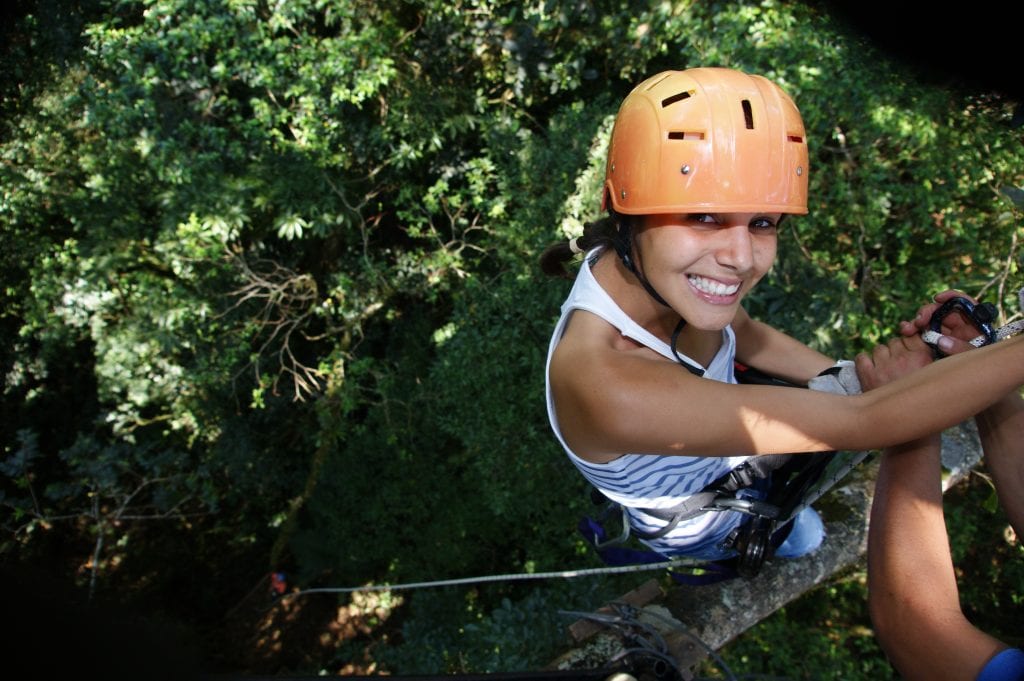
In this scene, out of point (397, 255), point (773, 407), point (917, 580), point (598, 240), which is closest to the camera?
point (773, 407)

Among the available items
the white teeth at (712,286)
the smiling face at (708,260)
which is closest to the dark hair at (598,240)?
the smiling face at (708,260)

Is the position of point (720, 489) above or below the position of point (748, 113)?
below

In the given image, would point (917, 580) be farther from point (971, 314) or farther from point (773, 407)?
point (971, 314)

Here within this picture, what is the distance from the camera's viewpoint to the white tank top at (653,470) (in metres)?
1.79

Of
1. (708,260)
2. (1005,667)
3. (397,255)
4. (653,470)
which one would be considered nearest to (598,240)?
(708,260)

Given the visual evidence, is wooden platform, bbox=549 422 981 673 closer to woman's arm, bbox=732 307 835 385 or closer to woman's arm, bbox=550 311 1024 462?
woman's arm, bbox=732 307 835 385

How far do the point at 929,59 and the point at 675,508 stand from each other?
1.71m

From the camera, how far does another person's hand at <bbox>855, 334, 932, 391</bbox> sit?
1.71m

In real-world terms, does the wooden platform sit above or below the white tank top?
below

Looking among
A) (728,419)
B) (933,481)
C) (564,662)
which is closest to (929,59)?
(933,481)

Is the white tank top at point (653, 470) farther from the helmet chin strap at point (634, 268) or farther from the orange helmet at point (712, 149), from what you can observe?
the orange helmet at point (712, 149)

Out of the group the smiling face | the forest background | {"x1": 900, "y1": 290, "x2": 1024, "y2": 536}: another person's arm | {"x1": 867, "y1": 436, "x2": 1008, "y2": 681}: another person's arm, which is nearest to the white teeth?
the smiling face

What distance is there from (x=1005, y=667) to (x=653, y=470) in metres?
0.86

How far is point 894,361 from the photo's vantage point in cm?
174
